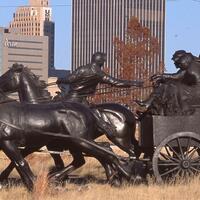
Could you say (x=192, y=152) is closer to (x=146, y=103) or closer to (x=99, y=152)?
(x=146, y=103)

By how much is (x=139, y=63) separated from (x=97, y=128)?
28913 mm

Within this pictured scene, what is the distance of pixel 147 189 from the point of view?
41.8 feet

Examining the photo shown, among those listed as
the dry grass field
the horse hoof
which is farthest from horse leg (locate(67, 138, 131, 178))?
the dry grass field

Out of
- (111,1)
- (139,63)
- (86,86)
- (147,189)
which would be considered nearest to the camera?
(147,189)

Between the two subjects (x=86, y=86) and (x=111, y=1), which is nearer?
(x=86, y=86)

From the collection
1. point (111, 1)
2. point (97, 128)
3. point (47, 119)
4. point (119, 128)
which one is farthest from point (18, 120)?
point (111, 1)

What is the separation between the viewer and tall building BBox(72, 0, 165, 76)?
271 ft

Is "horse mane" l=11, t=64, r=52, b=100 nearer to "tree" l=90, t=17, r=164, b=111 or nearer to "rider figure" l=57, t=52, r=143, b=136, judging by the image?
"rider figure" l=57, t=52, r=143, b=136

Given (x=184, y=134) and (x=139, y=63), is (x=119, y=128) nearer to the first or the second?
(x=184, y=134)

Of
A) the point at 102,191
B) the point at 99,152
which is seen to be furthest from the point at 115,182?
the point at 102,191

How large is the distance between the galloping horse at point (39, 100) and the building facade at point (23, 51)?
277 ft

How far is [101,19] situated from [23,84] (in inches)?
3298

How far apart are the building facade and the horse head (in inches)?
3321

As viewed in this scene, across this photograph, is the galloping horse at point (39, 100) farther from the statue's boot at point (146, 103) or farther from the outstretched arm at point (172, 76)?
the outstretched arm at point (172, 76)
